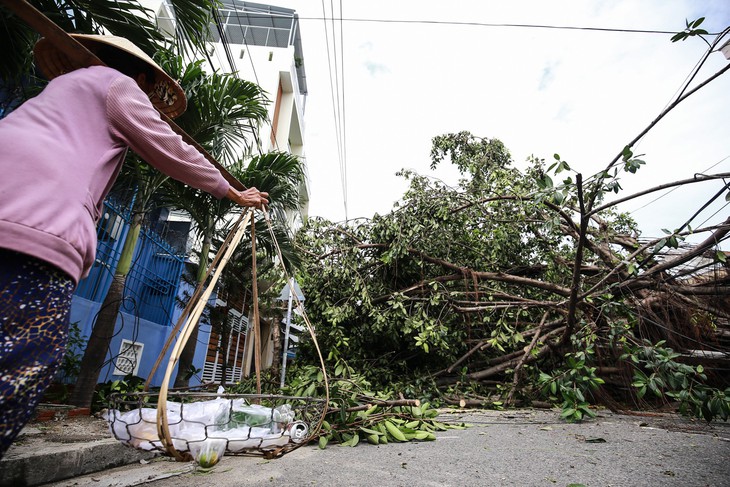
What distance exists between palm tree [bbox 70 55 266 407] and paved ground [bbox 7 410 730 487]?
1.73 metres

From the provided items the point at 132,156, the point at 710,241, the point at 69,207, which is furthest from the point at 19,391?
the point at 710,241

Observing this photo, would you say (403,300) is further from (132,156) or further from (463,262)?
(132,156)

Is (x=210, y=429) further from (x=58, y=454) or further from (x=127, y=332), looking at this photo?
(x=127, y=332)

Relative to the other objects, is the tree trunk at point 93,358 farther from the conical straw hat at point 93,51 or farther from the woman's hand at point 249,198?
the conical straw hat at point 93,51

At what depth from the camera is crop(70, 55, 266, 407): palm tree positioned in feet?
12.4

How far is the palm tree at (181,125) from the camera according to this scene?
377 centimetres

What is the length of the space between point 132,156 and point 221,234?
9.28 ft

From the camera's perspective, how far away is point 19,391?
84cm

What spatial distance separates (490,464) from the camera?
237 cm

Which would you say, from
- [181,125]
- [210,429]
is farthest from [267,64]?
[210,429]

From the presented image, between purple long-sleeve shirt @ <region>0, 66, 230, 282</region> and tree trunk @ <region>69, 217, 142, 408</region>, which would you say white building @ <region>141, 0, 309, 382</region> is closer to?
tree trunk @ <region>69, 217, 142, 408</region>

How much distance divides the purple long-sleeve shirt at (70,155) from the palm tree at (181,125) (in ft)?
9.86

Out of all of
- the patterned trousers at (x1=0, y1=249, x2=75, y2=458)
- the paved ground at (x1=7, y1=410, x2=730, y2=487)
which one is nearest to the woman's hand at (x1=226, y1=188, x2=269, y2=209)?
the patterned trousers at (x1=0, y1=249, x2=75, y2=458)

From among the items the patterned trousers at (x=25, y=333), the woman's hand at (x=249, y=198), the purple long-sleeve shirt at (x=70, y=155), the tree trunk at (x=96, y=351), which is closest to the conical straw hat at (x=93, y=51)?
the purple long-sleeve shirt at (x=70, y=155)
